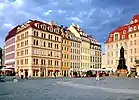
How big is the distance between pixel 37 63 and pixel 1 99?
71.0 metres

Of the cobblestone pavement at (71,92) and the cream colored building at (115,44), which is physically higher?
the cream colored building at (115,44)

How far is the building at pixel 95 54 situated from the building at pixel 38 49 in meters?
28.4

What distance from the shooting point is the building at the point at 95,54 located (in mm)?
121688

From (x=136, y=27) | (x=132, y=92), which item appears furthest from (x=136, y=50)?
(x=132, y=92)


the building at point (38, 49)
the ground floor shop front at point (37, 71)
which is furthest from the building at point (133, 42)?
the ground floor shop front at point (37, 71)

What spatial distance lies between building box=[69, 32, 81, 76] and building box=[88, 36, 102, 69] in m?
11.7

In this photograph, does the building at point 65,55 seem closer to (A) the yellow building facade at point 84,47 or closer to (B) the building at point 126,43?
(A) the yellow building facade at point 84,47

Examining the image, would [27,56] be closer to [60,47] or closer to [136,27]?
[60,47]

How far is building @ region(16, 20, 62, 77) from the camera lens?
84062mm

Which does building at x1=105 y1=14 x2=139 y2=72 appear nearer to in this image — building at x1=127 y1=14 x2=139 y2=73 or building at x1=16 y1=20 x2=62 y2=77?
building at x1=127 y1=14 x2=139 y2=73

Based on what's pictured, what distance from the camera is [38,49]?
284 feet

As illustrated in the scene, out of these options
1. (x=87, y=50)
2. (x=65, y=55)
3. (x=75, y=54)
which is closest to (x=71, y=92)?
(x=65, y=55)

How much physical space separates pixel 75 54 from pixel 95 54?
18.8 meters

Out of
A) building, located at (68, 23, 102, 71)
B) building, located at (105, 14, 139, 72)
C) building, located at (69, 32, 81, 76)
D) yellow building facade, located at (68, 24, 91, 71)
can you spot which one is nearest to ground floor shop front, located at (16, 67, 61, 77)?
building, located at (69, 32, 81, 76)
